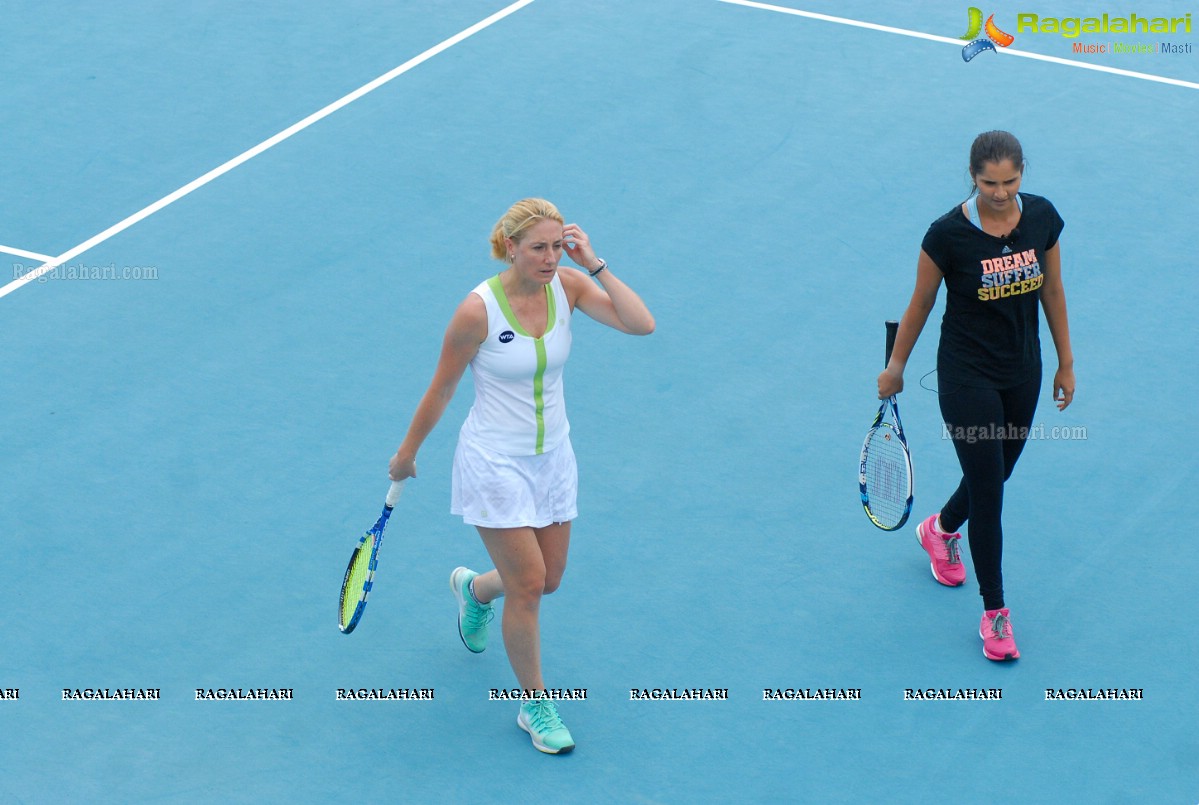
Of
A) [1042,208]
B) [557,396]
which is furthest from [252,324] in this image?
[1042,208]

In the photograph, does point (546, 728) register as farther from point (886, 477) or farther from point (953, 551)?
point (953, 551)

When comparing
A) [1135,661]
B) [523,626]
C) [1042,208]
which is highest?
[1042,208]

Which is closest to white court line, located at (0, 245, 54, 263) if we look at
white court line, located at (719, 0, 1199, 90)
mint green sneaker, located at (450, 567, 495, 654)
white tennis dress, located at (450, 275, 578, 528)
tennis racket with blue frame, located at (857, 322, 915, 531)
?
mint green sneaker, located at (450, 567, 495, 654)

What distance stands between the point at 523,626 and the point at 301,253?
13.3ft

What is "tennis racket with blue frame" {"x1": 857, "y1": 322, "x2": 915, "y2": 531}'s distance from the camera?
579 cm

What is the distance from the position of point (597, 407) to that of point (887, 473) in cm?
179

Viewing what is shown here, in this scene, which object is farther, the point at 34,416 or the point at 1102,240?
the point at 1102,240

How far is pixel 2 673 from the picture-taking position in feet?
18.8

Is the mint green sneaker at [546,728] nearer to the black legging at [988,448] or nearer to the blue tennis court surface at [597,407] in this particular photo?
the blue tennis court surface at [597,407]

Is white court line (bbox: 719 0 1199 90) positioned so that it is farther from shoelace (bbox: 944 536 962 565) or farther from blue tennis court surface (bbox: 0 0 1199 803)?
shoelace (bbox: 944 536 962 565)

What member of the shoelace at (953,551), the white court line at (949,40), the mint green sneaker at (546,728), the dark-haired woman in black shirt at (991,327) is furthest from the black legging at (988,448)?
the white court line at (949,40)

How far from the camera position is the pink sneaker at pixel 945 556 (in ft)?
20.2

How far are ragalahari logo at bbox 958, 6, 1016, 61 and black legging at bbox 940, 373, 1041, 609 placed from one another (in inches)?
230

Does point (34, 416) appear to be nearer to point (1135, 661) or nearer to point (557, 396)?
point (557, 396)
